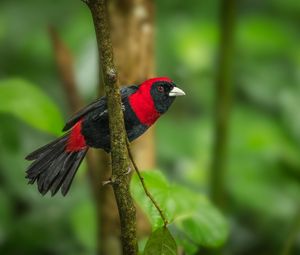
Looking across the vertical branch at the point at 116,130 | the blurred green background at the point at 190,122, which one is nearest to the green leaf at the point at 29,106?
the blurred green background at the point at 190,122

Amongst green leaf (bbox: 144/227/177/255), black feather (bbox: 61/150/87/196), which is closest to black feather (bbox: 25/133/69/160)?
black feather (bbox: 61/150/87/196)

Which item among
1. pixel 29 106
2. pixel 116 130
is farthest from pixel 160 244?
pixel 29 106

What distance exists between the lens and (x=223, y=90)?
3805mm

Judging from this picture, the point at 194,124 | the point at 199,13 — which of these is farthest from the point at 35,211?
the point at 199,13

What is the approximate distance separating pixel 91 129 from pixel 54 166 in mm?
204

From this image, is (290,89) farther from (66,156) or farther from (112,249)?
(66,156)

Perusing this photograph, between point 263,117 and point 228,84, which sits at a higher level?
point 228,84

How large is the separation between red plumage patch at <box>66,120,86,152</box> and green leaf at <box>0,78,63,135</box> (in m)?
0.26

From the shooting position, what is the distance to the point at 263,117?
17.0 ft

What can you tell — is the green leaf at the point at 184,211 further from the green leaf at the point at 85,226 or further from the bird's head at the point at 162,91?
the green leaf at the point at 85,226

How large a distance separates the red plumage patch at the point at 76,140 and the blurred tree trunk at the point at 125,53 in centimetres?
82

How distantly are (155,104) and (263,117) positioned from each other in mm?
2848

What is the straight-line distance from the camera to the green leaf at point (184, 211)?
8.23 feet

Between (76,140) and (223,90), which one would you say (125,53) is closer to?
(223,90)
